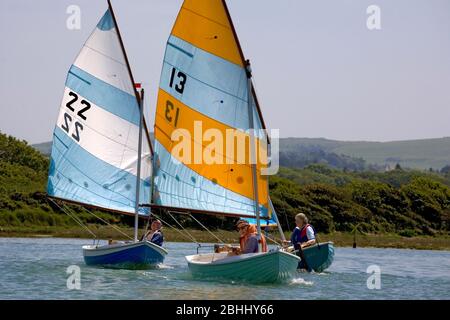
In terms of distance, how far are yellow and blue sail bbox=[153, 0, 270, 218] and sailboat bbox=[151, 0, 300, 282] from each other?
0.03 metres

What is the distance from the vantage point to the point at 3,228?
54.4m

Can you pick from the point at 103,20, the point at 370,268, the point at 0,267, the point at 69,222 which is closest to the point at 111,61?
the point at 103,20

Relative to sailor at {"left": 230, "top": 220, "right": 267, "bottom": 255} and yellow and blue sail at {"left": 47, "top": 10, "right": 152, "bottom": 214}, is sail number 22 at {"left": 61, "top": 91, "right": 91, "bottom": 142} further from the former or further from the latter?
sailor at {"left": 230, "top": 220, "right": 267, "bottom": 255}

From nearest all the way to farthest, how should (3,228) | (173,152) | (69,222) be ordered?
1. (173,152)
2. (3,228)
3. (69,222)

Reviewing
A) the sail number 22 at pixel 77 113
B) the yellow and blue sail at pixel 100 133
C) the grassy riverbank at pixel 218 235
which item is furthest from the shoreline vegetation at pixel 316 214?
the sail number 22 at pixel 77 113

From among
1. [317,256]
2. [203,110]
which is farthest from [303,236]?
[203,110]

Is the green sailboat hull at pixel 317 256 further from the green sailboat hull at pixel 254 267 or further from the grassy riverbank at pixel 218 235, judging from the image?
the grassy riverbank at pixel 218 235

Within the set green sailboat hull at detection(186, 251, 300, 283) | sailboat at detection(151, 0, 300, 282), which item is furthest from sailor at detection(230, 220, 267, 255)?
green sailboat hull at detection(186, 251, 300, 283)

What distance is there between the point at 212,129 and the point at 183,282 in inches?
194

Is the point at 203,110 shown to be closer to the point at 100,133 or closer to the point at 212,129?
the point at 212,129

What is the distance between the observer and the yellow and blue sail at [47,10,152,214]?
3588 cm
